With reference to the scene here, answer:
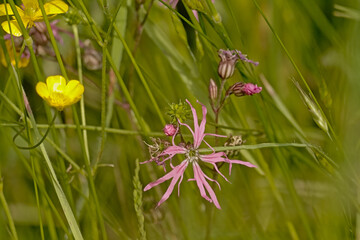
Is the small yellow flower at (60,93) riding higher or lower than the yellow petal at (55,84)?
lower

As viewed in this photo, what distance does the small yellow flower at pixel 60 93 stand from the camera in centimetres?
95

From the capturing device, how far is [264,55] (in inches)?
60.8

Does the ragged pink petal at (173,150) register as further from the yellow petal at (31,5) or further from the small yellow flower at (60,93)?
the yellow petal at (31,5)

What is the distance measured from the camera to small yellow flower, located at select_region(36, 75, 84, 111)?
37.6 inches

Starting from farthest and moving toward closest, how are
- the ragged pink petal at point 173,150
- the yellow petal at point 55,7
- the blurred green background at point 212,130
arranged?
the blurred green background at point 212,130
the yellow petal at point 55,7
the ragged pink petal at point 173,150

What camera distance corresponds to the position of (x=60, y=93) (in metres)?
0.96

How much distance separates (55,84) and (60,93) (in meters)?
0.07

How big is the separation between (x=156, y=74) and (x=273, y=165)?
40 cm

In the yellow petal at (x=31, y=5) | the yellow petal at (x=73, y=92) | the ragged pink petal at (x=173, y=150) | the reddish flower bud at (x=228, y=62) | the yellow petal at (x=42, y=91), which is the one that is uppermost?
the yellow petal at (x=31, y=5)

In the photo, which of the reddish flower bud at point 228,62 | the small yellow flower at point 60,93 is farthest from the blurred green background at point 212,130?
the small yellow flower at point 60,93

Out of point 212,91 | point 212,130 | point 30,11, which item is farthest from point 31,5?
point 212,130

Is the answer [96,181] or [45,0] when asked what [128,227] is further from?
[45,0]

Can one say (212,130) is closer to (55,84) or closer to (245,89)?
(245,89)

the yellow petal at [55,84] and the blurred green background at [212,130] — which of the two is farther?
the blurred green background at [212,130]
